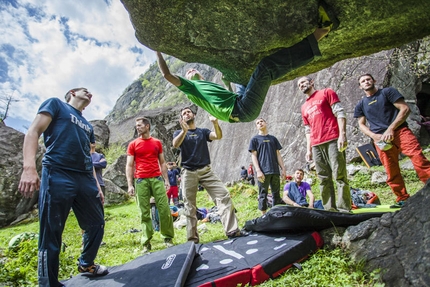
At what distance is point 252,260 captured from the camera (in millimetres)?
2514

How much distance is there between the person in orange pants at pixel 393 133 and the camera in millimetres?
3815

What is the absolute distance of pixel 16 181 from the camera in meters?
12.2

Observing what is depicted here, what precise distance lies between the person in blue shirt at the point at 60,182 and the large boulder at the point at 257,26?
134cm

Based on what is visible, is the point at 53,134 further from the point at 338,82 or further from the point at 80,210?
the point at 338,82

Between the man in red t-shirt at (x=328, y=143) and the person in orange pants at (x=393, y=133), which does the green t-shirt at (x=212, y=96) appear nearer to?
the man in red t-shirt at (x=328, y=143)

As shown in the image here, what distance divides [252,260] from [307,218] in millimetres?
707

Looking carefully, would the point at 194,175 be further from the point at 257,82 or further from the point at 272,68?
the point at 272,68

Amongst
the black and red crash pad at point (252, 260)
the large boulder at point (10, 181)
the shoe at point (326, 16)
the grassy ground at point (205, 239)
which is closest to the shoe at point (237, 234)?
the black and red crash pad at point (252, 260)

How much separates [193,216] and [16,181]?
12.0 m

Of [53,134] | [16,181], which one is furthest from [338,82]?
[16,181]

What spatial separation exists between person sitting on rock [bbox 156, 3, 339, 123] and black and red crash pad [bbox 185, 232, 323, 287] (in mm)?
1533

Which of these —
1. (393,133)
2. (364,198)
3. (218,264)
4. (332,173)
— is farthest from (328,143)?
(218,264)

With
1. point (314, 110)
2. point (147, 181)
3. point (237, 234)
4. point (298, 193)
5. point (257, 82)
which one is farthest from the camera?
point (298, 193)

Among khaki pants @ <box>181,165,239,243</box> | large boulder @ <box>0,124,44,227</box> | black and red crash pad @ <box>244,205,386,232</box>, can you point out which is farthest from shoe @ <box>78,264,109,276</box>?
large boulder @ <box>0,124,44,227</box>
